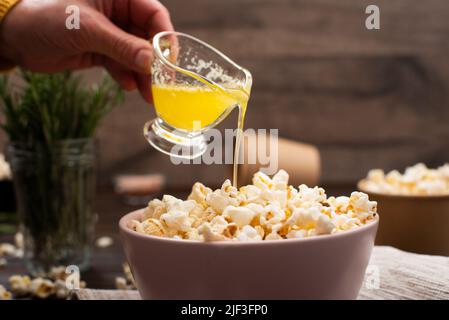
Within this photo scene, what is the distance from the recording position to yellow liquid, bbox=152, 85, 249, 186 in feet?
2.45

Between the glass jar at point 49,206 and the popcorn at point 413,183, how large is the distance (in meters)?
0.49

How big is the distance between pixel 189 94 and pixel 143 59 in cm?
20

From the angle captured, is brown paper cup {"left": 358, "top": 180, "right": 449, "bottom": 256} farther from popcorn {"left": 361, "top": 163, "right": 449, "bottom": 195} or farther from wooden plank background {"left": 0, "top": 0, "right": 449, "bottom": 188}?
wooden plank background {"left": 0, "top": 0, "right": 449, "bottom": 188}

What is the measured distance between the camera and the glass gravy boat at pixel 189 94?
75 centimetres

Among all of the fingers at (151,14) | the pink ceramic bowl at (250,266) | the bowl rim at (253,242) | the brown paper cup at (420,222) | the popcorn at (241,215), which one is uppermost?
the fingers at (151,14)

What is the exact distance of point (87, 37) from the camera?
0.97 metres

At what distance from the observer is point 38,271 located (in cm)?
100

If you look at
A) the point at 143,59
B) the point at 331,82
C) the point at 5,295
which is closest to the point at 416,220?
the point at 143,59

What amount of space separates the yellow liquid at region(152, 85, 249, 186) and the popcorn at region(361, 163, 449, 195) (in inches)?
11.8

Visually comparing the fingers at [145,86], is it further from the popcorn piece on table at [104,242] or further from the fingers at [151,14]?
the popcorn piece on table at [104,242]

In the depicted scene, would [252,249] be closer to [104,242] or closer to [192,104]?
[192,104]

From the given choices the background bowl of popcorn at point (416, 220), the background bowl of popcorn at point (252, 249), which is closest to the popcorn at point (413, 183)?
the background bowl of popcorn at point (416, 220)

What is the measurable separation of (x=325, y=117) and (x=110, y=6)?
149 cm

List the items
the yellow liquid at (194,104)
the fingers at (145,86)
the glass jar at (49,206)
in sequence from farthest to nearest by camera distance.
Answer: the fingers at (145,86) < the glass jar at (49,206) < the yellow liquid at (194,104)
